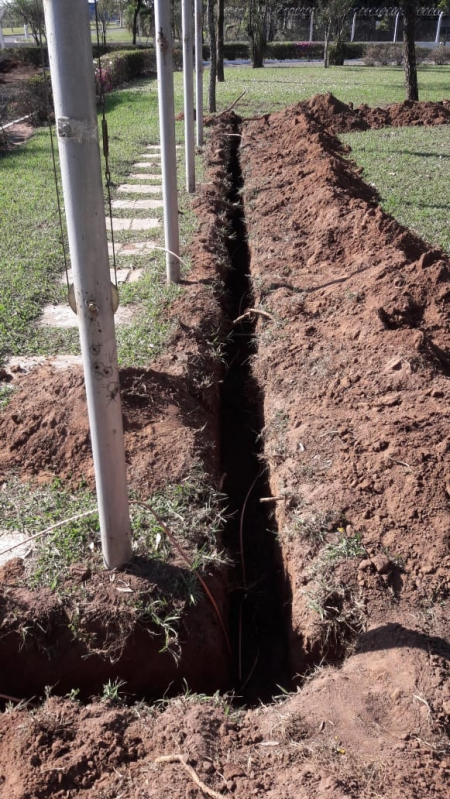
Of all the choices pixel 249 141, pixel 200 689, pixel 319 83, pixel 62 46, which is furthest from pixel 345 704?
pixel 319 83

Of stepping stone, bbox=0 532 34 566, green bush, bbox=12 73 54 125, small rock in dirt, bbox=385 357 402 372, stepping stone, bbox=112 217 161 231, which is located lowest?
stepping stone, bbox=0 532 34 566

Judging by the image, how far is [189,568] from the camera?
118 inches

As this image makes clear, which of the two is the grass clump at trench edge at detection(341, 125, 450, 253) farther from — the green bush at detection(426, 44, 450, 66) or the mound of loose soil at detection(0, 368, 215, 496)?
the green bush at detection(426, 44, 450, 66)

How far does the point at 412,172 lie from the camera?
980cm

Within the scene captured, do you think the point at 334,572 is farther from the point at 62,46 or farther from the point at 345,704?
the point at 62,46

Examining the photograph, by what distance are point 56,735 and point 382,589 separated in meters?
1.49

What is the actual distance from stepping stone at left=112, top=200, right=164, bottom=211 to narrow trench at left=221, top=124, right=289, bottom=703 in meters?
2.84

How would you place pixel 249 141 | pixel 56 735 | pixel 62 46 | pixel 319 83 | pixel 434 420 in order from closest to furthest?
pixel 62 46, pixel 56 735, pixel 434 420, pixel 249 141, pixel 319 83

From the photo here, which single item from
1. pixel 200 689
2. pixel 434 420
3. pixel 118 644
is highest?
pixel 434 420

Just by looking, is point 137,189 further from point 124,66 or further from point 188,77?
point 124,66

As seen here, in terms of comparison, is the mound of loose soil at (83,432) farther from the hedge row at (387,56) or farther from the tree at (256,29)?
the hedge row at (387,56)

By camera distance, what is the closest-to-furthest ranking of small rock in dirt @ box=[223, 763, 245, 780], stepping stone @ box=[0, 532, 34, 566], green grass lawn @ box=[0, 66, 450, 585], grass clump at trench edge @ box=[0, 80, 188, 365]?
small rock in dirt @ box=[223, 763, 245, 780]
stepping stone @ box=[0, 532, 34, 566]
green grass lawn @ box=[0, 66, 450, 585]
grass clump at trench edge @ box=[0, 80, 188, 365]

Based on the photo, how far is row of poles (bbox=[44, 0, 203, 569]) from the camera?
6.59 feet

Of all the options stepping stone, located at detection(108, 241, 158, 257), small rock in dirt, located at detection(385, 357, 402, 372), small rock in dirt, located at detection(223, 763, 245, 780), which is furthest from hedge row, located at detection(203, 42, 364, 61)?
small rock in dirt, located at detection(223, 763, 245, 780)
